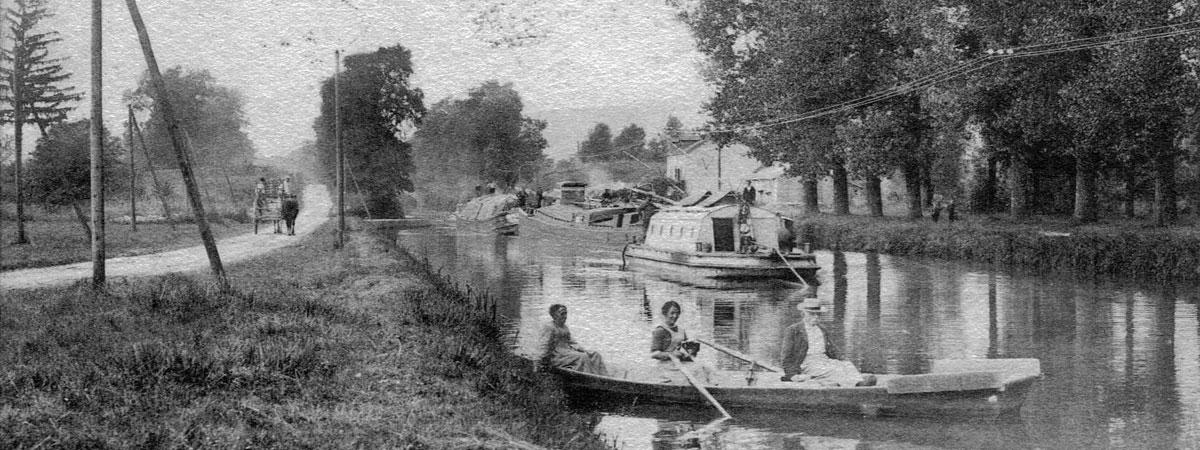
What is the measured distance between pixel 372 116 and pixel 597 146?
6898cm

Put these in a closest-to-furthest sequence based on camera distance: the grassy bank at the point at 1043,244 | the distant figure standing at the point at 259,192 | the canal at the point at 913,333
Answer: the canal at the point at 913,333
the grassy bank at the point at 1043,244
the distant figure standing at the point at 259,192

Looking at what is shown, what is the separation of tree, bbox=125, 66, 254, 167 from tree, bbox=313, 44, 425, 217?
281cm

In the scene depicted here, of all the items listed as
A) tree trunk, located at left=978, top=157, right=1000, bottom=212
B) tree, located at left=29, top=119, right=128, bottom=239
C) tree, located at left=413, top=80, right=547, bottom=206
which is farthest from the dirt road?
tree trunk, located at left=978, top=157, right=1000, bottom=212

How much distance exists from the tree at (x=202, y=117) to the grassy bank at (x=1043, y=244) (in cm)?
2413

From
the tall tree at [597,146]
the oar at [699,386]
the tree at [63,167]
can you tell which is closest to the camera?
the oar at [699,386]

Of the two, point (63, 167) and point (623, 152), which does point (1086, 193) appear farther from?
point (623, 152)

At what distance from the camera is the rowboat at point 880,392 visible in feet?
36.5

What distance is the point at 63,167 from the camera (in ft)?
85.5

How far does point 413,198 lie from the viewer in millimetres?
64125

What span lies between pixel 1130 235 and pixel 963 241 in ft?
20.5

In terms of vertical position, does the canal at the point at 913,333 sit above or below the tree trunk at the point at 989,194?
Result: below

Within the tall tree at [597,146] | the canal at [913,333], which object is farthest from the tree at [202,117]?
the tall tree at [597,146]

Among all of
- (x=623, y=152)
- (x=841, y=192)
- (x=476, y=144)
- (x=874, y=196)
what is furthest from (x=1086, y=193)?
(x=623, y=152)

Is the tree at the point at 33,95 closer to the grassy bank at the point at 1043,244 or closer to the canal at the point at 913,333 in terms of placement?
the canal at the point at 913,333
